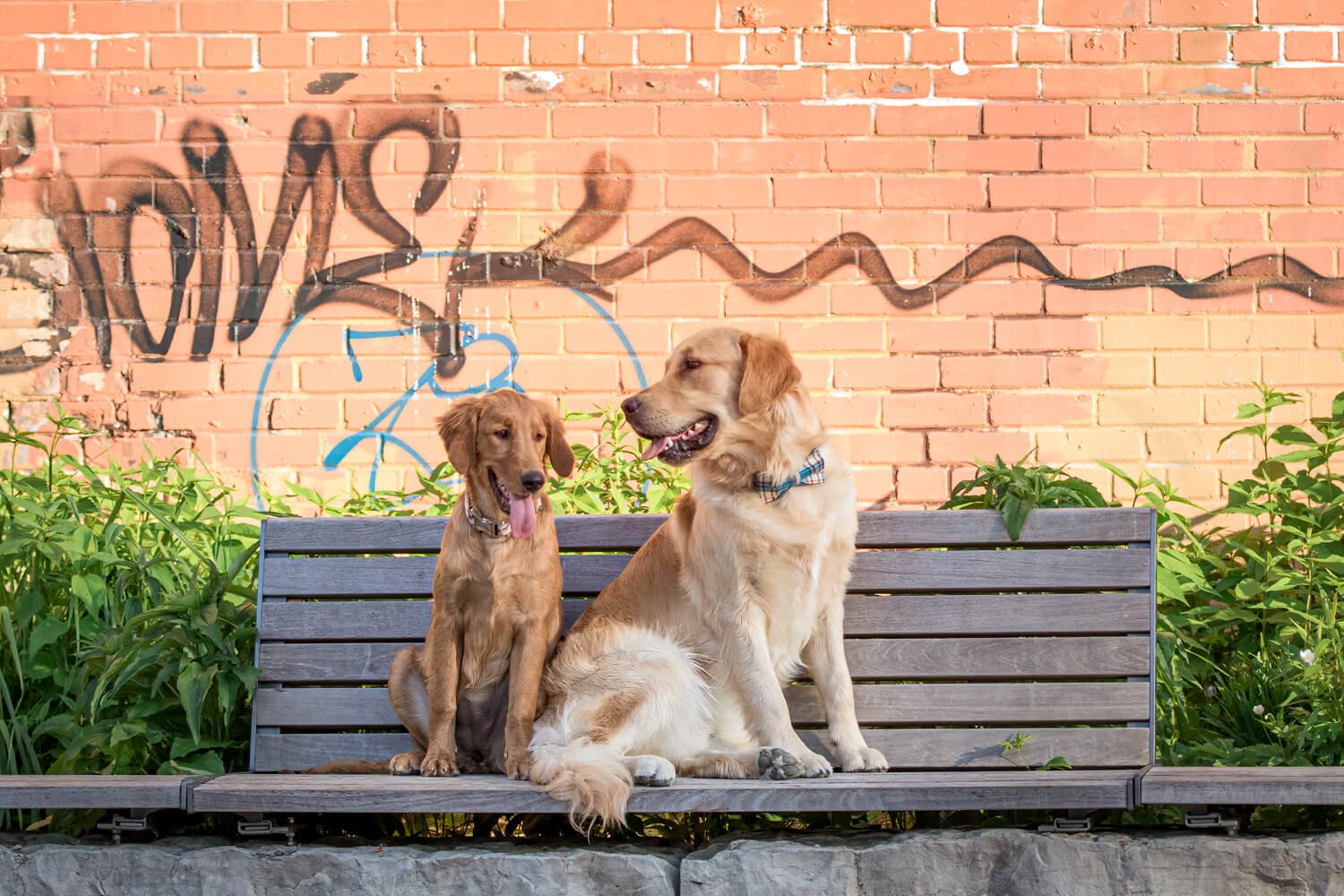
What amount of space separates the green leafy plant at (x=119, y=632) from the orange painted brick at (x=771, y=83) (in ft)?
7.72

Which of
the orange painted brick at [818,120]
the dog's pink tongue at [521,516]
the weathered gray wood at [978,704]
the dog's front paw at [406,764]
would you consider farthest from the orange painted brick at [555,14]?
the dog's front paw at [406,764]

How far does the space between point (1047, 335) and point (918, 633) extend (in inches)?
64.9

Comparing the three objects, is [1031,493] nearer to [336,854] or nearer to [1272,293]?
[1272,293]

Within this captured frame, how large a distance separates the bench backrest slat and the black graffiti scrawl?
4.52 feet

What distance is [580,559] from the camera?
3.75 m

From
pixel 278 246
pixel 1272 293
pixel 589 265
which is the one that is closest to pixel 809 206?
pixel 589 265

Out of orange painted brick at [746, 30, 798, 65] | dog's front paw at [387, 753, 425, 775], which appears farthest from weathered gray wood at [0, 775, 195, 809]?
orange painted brick at [746, 30, 798, 65]

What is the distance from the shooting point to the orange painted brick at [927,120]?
4.75m

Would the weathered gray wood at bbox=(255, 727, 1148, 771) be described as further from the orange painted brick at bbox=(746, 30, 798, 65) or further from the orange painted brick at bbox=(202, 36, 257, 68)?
the orange painted brick at bbox=(202, 36, 257, 68)

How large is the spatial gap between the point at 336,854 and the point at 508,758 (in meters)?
0.46

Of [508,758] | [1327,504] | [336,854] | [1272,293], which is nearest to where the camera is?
[336,854]

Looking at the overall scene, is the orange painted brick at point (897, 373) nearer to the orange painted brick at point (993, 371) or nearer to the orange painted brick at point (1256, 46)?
the orange painted brick at point (993, 371)

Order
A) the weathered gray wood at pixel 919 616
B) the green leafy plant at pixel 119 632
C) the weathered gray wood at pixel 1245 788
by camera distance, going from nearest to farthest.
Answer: the weathered gray wood at pixel 1245 788
the green leafy plant at pixel 119 632
the weathered gray wood at pixel 919 616

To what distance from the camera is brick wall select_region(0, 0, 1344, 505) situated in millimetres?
4715
